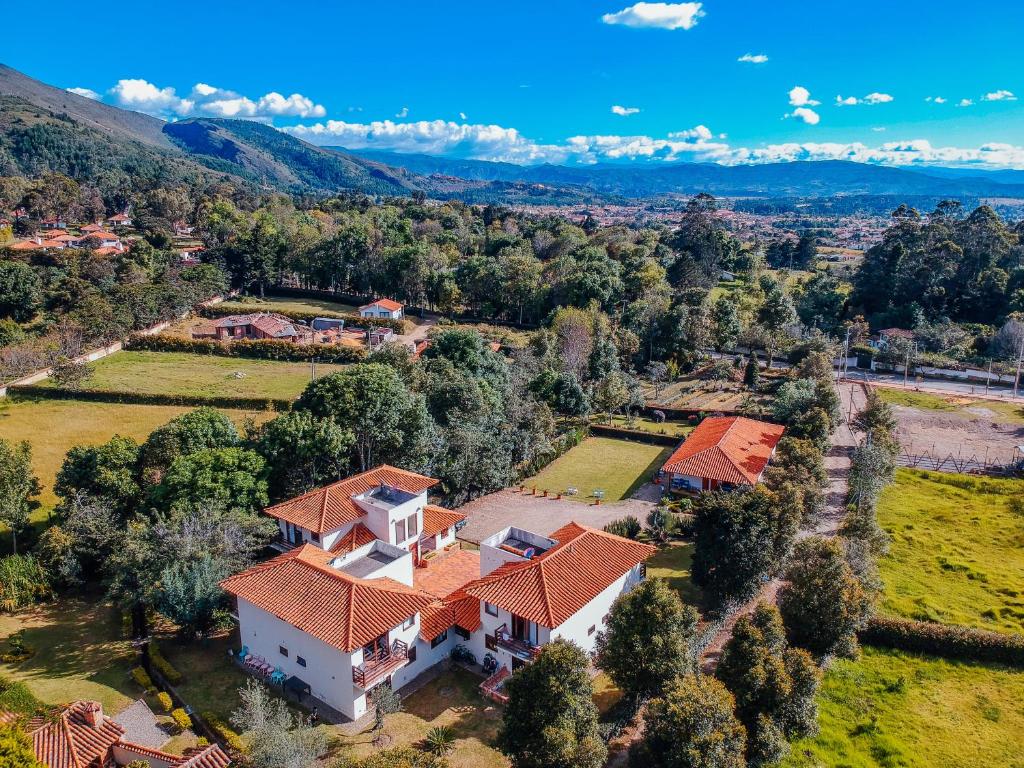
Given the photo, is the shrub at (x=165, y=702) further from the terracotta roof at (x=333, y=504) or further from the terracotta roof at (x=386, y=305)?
the terracotta roof at (x=386, y=305)

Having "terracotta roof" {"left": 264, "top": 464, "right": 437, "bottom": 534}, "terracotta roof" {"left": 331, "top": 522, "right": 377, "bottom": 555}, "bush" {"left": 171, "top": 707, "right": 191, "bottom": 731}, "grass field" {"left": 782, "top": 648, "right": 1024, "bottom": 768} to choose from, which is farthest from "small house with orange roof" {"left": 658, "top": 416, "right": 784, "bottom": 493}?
"bush" {"left": 171, "top": 707, "right": 191, "bottom": 731}

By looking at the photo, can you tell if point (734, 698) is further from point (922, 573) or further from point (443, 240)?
point (443, 240)

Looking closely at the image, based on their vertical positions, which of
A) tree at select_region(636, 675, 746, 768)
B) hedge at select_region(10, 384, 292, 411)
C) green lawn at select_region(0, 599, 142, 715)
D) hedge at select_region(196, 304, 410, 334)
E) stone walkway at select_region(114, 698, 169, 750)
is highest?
hedge at select_region(196, 304, 410, 334)

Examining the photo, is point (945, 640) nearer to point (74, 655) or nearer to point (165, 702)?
point (165, 702)

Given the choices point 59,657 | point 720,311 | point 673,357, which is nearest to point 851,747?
point 59,657

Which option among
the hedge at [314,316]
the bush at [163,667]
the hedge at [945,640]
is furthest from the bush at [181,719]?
the hedge at [314,316]

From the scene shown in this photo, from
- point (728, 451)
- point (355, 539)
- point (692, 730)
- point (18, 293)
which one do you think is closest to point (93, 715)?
point (355, 539)

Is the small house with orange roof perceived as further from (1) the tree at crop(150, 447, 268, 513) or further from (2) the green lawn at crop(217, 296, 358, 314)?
(2) the green lawn at crop(217, 296, 358, 314)
